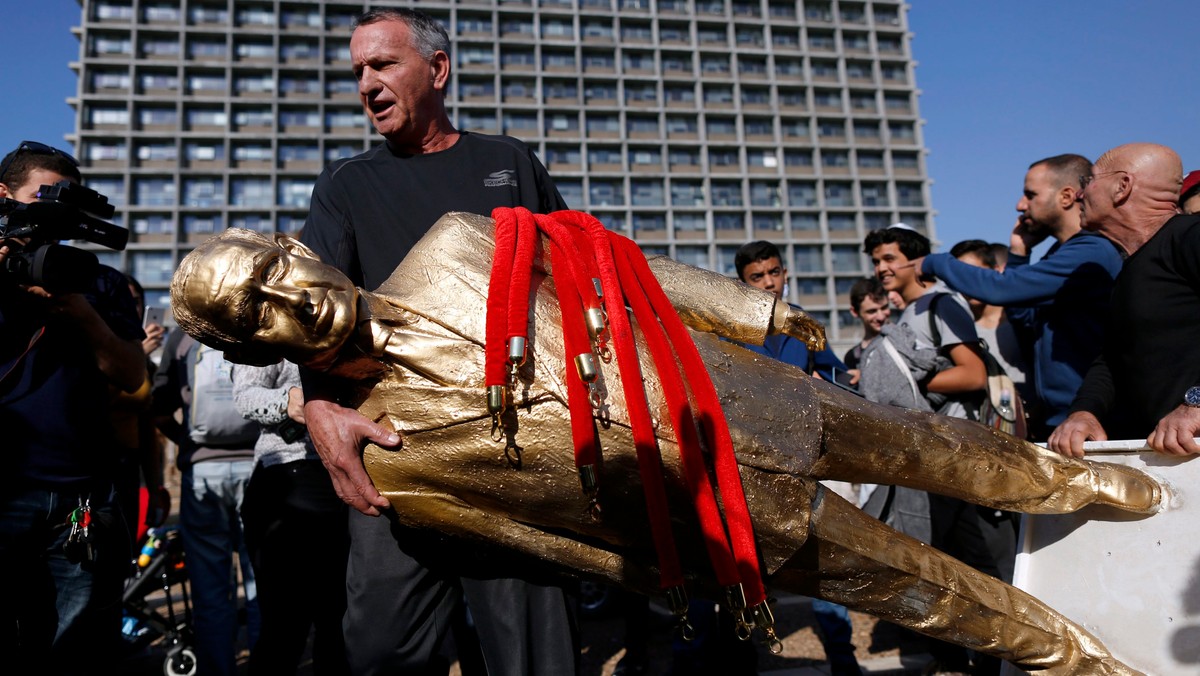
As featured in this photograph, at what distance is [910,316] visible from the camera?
14.0 feet

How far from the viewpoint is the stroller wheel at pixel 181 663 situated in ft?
15.1

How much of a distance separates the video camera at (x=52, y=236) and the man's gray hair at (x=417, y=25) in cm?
121

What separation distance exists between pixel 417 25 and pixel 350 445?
1436 millimetres

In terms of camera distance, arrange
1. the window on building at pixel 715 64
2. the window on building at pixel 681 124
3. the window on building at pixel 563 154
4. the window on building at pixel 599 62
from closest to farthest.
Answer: the window on building at pixel 563 154, the window on building at pixel 599 62, the window on building at pixel 681 124, the window on building at pixel 715 64

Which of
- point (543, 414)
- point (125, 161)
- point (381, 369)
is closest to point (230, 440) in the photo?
point (381, 369)

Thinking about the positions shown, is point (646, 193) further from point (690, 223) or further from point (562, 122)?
point (562, 122)

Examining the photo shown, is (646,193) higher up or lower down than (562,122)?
lower down

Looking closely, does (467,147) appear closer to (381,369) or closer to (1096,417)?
(381,369)

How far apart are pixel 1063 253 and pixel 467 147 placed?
2.69m

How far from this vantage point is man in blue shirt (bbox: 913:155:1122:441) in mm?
3285

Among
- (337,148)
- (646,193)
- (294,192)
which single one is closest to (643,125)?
(646,193)

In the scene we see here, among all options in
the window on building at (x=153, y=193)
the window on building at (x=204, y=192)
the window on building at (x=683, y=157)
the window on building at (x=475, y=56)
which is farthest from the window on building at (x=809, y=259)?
the window on building at (x=153, y=193)

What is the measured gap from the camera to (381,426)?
5.86ft

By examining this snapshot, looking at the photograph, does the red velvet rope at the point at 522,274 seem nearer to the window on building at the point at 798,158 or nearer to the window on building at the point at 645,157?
the window on building at the point at 645,157
